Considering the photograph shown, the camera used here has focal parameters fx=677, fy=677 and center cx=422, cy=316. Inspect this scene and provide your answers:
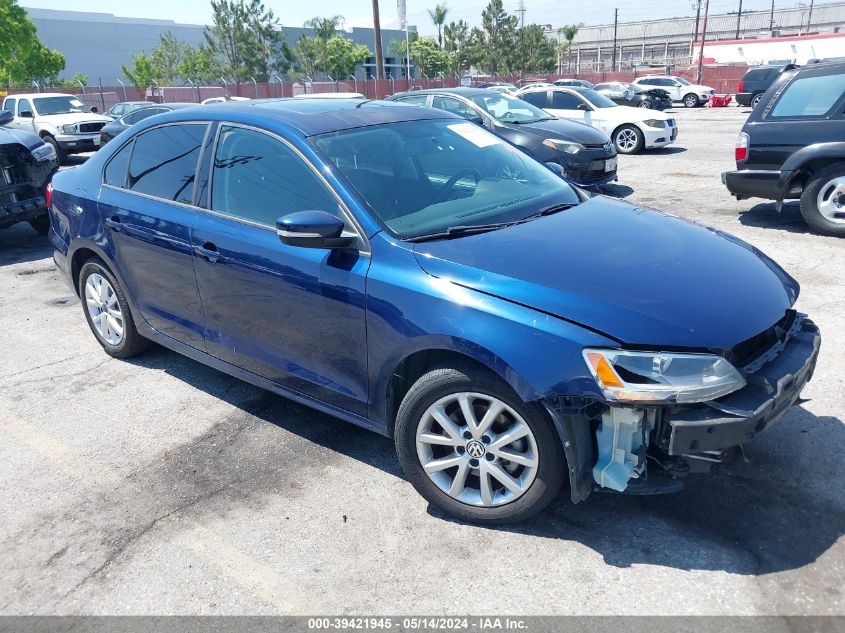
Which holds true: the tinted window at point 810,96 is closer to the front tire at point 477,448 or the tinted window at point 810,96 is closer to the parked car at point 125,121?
the front tire at point 477,448

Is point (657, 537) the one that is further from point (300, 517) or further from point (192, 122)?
point (192, 122)

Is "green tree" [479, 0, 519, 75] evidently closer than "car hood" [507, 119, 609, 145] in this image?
No

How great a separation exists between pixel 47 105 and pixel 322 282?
19307 millimetres

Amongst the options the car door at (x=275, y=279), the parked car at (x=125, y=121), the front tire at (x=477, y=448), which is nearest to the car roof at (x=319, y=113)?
the car door at (x=275, y=279)

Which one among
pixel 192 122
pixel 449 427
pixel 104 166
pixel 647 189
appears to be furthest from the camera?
pixel 647 189

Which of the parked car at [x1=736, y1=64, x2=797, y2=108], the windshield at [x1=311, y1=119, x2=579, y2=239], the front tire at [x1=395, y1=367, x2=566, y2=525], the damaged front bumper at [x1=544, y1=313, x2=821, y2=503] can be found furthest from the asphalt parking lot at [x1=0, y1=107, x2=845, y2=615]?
the parked car at [x1=736, y1=64, x2=797, y2=108]

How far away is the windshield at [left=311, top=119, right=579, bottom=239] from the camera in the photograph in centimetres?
340

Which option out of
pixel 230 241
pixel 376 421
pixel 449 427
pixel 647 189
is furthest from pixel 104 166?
pixel 647 189

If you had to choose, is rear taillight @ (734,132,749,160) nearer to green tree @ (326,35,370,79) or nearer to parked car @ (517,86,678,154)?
parked car @ (517,86,678,154)

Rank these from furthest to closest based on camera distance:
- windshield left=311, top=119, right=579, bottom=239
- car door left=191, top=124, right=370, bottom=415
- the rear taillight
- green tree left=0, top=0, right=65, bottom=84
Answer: green tree left=0, top=0, right=65, bottom=84 → the rear taillight → windshield left=311, top=119, right=579, bottom=239 → car door left=191, top=124, right=370, bottom=415

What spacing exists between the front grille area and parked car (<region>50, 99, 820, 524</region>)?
15.8m

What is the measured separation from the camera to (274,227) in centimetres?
356

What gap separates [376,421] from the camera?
3340 millimetres

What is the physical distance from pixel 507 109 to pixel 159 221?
8.48 m
